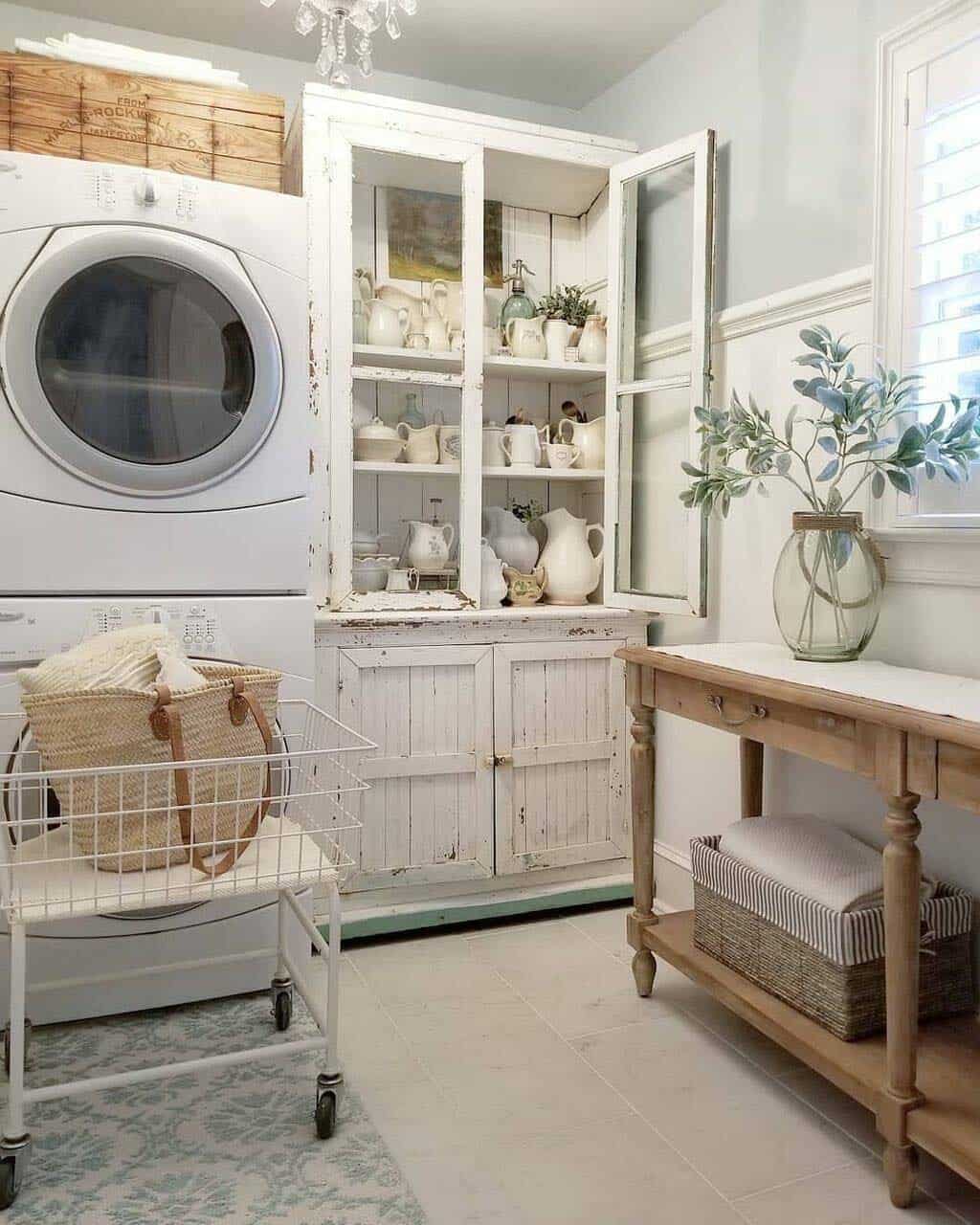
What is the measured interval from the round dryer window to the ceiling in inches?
41.4

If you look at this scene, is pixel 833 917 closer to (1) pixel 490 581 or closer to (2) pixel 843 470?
(2) pixel 843 470

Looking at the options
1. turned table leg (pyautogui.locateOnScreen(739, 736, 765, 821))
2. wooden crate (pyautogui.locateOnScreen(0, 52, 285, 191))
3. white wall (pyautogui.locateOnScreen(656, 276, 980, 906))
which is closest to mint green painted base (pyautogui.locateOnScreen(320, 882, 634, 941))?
white wall (pyautogui.locateOnScreen(656, 276, 980, 906))

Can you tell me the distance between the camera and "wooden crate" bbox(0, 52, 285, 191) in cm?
213

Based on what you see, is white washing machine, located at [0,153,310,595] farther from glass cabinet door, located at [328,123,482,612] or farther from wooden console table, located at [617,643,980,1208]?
wooden console table, located at [617,643,980,1208]

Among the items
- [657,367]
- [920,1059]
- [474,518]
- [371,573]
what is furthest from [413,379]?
[920,1059]

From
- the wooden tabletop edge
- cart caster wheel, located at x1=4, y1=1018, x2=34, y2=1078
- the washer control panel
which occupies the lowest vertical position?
cart caster wheel, located at x1=4, y1=1018, x2=34, y2=1078

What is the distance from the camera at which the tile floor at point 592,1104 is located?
1544 mm

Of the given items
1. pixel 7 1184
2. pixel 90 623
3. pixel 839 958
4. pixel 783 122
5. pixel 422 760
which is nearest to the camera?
pixel 7 1184

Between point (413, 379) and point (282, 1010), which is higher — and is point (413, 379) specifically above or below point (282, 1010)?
above

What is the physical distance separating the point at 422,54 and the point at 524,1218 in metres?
2.88

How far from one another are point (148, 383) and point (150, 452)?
142 mm

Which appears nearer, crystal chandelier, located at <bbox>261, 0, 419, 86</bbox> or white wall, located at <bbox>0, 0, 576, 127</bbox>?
crystal chandelier, located at <bbox>261, 0, 419, 86</bbox>

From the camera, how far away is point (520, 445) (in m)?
2.86

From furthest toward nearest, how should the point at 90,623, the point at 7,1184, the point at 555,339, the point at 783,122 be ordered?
1. the point at 555,339
2. the point at 783,122
3. the point at 90,623
4. the point at 7,1184
